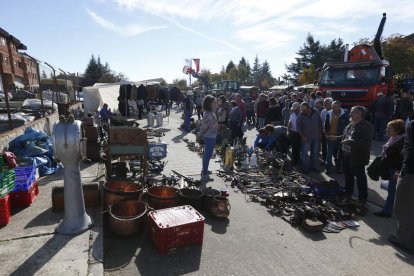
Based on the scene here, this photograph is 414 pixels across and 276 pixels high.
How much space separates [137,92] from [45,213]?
14.5 meters

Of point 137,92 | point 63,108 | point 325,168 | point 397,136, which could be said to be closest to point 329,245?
point 397,136

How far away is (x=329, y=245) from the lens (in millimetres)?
4242

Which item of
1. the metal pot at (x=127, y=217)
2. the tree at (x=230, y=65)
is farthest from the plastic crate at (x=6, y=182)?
the tree at (x=230, y=65)

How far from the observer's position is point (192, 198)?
5098mm

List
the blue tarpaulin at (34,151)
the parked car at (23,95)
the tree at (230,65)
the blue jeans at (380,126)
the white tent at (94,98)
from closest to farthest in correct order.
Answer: the blue tarpaulin at (34,151), the blue jeans at (380,126), the white tent at (94,98), the parked car at (23,95), the tree at (230,65)

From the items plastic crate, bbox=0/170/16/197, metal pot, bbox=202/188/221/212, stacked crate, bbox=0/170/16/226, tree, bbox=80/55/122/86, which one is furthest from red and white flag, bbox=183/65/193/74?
stacked crate, bbox=0/170/16/226

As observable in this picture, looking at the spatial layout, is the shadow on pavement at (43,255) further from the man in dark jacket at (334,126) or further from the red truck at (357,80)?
the red truck at (357,80)

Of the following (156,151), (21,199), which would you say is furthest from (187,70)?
(21,199)

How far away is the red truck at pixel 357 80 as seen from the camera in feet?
43.2

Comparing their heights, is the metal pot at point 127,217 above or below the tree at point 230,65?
below

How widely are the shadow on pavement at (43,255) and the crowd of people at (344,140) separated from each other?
4.05 meters

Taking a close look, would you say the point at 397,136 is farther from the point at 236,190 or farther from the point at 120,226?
the point at 120,226

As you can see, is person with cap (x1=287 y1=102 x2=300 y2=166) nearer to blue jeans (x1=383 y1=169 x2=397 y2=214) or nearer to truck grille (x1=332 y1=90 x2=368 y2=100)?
blue jeans (x1=383 y1=169 x2=397 y2=214)

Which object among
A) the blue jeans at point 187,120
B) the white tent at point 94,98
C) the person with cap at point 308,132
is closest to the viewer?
the person with cap at point 308,132
